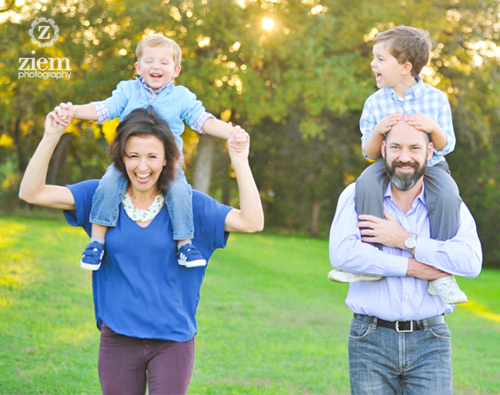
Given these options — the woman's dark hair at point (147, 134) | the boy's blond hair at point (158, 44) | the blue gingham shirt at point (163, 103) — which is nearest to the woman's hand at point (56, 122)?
the woman's dark hair at point (147, 134)

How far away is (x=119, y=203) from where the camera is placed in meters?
3.22

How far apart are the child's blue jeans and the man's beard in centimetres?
100

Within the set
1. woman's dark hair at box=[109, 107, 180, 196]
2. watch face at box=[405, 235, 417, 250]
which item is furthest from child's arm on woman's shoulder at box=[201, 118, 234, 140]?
watch face at box=[405, 235, 417, 250]

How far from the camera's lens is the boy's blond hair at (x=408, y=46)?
3.88 meters

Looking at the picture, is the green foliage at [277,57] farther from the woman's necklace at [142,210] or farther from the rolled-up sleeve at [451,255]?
the rolled-up sleeve at [451,255]

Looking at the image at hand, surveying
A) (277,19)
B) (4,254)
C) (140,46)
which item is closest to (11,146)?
(277,19)

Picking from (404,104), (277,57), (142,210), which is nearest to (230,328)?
(404,104)

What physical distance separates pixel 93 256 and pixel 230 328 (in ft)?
24.2

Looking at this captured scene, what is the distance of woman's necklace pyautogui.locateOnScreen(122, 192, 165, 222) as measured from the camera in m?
3.19

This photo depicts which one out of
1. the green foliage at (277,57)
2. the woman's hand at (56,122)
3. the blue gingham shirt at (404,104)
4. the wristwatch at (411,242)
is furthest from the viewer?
the green foliage at (277,57)

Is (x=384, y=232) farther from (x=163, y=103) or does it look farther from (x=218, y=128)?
(x=163, y=103)

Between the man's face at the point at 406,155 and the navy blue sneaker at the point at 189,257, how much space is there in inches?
40.9

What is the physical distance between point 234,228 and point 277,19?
19.3 m

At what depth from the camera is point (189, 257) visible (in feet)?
10.2
